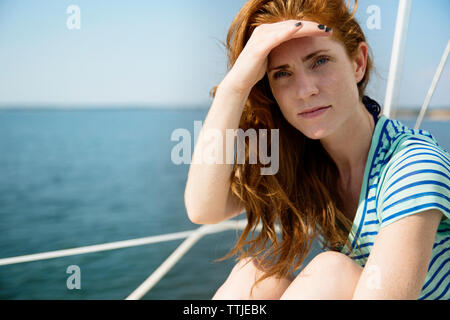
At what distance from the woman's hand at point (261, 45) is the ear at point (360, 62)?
0.24 meters

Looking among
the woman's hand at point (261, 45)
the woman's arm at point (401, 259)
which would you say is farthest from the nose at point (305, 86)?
the woman's arm at point (401, 259)

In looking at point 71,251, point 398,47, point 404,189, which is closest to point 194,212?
point 404,189

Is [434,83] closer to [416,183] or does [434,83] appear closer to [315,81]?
[315,81]

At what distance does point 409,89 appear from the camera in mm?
2146

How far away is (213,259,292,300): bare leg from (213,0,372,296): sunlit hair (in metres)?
0.03

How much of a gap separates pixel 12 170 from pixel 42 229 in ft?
24.9

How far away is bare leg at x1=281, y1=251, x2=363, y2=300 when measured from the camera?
3.64ft

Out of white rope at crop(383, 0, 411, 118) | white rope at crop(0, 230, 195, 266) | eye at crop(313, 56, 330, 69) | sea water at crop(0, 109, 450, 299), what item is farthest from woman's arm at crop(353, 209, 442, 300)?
sea water at crop(0, 109, 450, 299)

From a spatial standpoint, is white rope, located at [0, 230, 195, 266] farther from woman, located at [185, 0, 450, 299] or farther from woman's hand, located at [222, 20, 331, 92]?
woman's hand, located at [222, 20, 331, 92]

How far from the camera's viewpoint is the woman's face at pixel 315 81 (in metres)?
1.23

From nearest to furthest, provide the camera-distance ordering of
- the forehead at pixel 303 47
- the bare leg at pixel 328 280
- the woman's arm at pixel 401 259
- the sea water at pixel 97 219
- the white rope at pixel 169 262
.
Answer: the woman's arm at pixel 401 259 < the bare leg at pixel 328 280 < the forehead at pixel 303 47 < the white rope at pixel 169 262 < the sea water at pixel 97 219

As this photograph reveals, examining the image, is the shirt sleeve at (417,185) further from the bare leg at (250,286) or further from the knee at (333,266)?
the bare leg at (250,286)

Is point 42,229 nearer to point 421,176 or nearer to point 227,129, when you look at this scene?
point 227,129

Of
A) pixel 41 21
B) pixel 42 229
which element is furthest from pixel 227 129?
pixel 41 21
